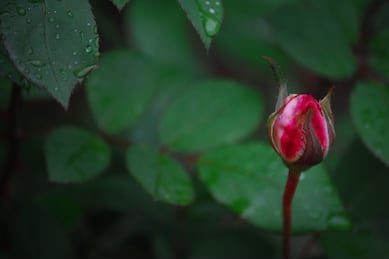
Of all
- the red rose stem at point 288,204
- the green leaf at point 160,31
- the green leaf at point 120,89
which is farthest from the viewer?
the green leaf at point 160,31

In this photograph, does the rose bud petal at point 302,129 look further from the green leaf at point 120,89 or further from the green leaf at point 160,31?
the green leaf at point 160,31

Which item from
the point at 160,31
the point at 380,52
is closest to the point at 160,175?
the point at 380,52

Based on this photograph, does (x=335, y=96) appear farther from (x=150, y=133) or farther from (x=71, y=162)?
(x=71, y=162)

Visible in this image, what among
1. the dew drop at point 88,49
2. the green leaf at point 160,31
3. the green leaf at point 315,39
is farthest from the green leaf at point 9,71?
the green leaf at point 160,31

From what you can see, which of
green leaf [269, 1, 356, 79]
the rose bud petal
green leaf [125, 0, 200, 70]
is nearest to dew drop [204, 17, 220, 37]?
the rose bud petal

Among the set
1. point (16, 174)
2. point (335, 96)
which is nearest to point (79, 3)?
point (16, 174)

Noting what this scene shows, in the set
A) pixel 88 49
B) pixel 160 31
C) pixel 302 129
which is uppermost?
pixel 88 49

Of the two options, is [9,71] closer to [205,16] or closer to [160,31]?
[205,16]
